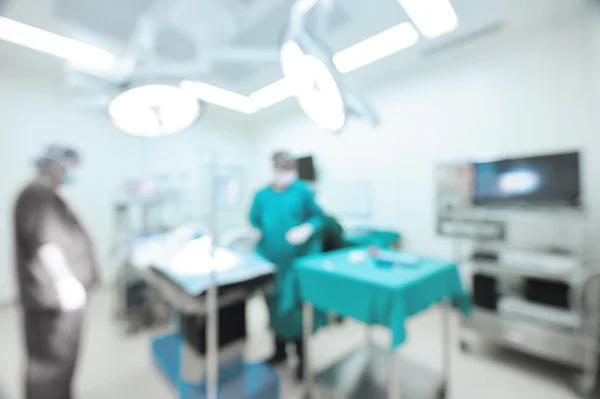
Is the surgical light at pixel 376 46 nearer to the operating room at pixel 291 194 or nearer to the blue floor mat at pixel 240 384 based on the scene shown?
the operating room at pixel 291 194

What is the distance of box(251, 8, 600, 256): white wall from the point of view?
214 centimetres

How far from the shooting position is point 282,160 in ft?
5.04

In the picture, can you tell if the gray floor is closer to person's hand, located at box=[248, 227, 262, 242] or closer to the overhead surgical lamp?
person's hand, located at box=[248, 227, 262, 242]

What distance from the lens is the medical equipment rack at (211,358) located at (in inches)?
33.1

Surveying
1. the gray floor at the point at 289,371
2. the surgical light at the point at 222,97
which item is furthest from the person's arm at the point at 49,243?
the surgical light at the point at 222,97

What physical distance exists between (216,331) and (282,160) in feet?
3.09

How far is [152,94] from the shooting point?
28.8 inches

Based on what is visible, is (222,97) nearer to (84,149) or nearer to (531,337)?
(84,149)

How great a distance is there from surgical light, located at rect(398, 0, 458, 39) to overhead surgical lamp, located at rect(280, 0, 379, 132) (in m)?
0.20

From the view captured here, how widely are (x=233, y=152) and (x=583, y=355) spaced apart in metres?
2.31

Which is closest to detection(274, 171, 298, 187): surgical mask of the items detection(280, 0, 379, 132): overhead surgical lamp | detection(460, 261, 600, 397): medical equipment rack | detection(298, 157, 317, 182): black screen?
detection(280, 0, 379, 132): overhead surgical lamp

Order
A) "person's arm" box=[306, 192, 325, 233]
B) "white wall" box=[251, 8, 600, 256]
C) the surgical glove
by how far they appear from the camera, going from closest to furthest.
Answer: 1. the surgical glove
2. "person's arm" box=[306, 192, 325, 233]
3. "white wall" box=[251, 8, 600, 256]

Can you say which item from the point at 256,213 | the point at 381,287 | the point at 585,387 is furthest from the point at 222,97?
the point at 585,387

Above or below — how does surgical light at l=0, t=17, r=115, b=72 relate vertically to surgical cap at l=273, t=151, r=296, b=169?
above
